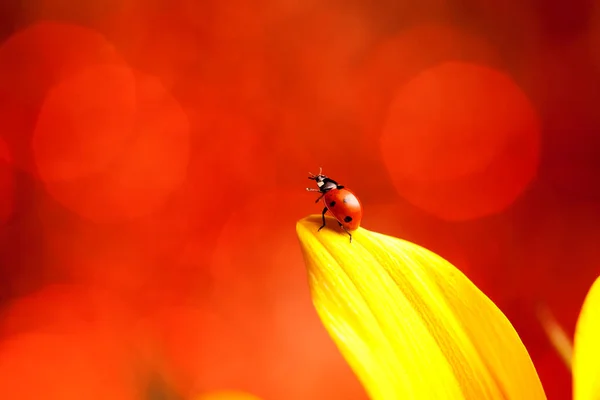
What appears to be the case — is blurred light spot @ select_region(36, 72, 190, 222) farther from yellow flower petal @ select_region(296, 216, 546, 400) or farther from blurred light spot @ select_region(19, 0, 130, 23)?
yellow flower petal @ select_region(296, 216, 546, 400)

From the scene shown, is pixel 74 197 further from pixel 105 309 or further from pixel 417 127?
pixel 417 127

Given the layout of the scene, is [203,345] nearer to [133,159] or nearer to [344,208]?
[133,159]

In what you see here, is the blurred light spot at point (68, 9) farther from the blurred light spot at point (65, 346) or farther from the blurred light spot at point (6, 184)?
the blurred light spot at point (65, 346)


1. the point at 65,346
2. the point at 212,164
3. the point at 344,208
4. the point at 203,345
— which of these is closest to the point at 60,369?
the point at 65,346

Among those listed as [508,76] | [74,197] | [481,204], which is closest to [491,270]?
[481,204]

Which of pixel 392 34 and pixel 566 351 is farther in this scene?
pixel 392 34
